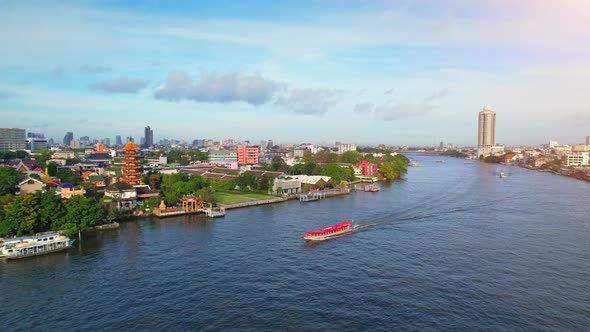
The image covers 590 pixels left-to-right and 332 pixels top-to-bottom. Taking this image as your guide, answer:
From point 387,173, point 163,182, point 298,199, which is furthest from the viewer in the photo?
point 387,173

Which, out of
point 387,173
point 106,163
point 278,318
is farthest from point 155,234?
point 106,163

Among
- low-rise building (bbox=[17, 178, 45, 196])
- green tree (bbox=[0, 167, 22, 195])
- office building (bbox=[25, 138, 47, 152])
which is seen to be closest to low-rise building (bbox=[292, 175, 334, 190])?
low-rise building (bbox=[17, 178, 45, 196])

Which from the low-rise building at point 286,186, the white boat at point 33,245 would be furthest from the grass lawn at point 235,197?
the white boat at point 33,245

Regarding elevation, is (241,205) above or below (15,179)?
below

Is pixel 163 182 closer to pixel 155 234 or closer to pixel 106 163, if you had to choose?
pixel 155 234

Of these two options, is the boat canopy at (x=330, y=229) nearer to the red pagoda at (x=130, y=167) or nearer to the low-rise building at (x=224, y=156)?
the red pagoda at (x=130, y=167)

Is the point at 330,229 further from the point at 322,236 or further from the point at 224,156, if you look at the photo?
the point at 224,156

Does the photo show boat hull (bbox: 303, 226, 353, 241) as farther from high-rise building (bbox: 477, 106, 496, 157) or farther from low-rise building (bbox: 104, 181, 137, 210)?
high-rise building (bbox: 477, 106, 496, 157)

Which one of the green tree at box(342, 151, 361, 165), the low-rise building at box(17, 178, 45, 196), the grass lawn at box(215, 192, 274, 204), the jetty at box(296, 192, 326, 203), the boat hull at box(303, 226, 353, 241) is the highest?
the green tree at box(342, 151, 361, 165)
